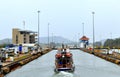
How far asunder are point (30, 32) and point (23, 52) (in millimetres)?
114474

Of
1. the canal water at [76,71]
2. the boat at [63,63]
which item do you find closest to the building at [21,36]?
the canal water at [76,71]

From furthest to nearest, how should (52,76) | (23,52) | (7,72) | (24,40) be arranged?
(24,40)
(23,52)
(7,72)
(52,76)

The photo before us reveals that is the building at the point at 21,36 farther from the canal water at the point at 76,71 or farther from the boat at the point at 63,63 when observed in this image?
the boat at the point at 63,63

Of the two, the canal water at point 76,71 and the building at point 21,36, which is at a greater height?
the building at point 21,36

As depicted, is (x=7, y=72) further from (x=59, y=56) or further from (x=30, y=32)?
(x=30, y=32)

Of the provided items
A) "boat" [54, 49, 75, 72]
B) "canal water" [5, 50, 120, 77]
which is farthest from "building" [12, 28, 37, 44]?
"boat" [54, 49, 75, 72]

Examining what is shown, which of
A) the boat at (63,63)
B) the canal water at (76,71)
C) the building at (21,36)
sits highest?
the building at (21,36)

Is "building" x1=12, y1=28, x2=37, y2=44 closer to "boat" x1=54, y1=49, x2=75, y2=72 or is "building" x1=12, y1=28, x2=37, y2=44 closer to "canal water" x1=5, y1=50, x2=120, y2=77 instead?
"canal water" x1=5, y1=50, x2=120, y2=77

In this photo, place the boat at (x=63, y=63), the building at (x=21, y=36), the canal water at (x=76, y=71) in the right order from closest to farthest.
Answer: the canal water at (x=76, y=71) → the boat at (x=63, y=63) → the building at (x=21, y=36)

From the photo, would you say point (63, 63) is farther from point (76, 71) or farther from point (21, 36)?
point (21, 36)

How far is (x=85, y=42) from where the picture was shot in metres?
124

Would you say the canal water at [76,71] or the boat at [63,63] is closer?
the canal water at [76,71]

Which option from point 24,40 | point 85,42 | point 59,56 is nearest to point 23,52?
point 59,56

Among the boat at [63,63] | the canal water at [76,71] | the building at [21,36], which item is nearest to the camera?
the canal water at [76,71]
